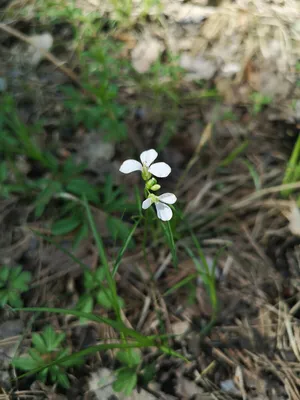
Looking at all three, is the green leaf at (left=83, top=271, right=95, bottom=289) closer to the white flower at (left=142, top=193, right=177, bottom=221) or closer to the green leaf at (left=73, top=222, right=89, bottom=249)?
the green leaf at (left=73, top=222, right=89, bottom=249)

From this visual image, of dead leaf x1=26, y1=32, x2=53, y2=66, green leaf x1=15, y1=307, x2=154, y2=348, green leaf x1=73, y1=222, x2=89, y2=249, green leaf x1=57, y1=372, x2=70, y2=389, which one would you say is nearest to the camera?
green leaf x1=15, y1=307, x2=154, y2=348

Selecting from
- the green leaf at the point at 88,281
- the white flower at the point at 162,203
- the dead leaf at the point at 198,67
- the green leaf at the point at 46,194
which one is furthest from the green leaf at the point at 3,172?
the dead leaf at the point at 198,67

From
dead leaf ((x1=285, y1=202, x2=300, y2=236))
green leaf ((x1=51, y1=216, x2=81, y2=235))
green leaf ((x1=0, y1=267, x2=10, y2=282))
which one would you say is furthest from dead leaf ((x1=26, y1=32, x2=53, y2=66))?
dead leaf ((x1=285, y1=202, x2=300, y2=236))

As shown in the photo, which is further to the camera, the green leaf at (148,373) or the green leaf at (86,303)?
the green leaf at (86,303)

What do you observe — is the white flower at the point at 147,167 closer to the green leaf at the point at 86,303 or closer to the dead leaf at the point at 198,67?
the green leaf at the point at 86,303

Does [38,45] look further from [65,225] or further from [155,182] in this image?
[155,182]

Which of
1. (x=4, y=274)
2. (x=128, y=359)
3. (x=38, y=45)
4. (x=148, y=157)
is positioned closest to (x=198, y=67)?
(x=38, y=45)
